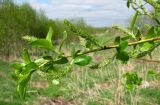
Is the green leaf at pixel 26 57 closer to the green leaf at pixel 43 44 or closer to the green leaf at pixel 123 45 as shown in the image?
the green leaf at pixel 43 44

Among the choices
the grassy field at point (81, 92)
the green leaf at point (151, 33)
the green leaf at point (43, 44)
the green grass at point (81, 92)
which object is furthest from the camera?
the grassy field at point (81, 92)

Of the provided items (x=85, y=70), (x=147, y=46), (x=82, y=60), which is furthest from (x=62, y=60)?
(x=85, y=70)

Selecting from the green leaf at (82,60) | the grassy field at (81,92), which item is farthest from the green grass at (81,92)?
the green leaf at (82,60)

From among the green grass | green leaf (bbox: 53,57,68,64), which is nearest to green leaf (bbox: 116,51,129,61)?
green leaf (bbox: 53,57,68,64)

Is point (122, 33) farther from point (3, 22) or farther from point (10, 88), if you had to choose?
point (3, 22)

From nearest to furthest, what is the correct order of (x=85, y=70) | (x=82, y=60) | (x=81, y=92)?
(x=82, y=60), (x=81, y=92), (x=85, y=70)

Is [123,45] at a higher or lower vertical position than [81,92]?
higher

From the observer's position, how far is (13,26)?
26891 mm

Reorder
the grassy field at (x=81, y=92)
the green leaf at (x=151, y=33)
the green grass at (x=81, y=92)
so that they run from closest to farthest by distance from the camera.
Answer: the green leaf at (x=151, y=33), the green grass at (x=81, y=92), the grassy field at (x=81, y=92)

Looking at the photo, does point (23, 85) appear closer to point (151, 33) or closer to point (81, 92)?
point (151, 33)

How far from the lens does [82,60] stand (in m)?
0.83

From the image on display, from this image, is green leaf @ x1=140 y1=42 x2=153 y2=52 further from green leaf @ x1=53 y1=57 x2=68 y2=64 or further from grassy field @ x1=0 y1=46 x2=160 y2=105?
grassy field @ x1=0 y1=46 x2=160 y2=105

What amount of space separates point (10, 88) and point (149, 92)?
13.5 ft

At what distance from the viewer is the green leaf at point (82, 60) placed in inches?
32.4
